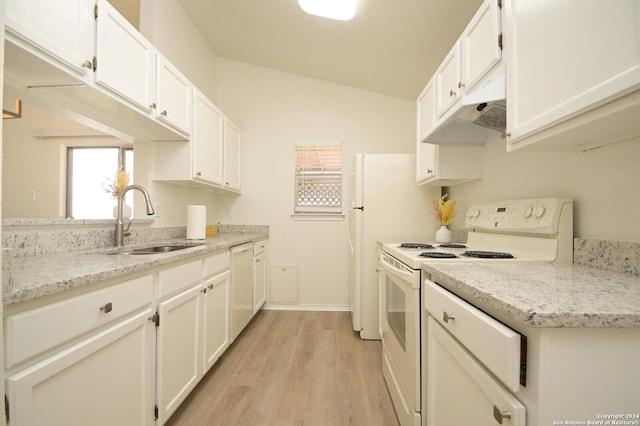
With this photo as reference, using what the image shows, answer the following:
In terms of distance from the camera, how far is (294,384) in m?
1.74

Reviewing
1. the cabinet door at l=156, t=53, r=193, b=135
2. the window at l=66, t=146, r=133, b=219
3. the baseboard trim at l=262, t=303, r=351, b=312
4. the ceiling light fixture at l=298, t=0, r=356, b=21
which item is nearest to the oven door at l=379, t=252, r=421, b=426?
the baseboard trim at l=262, t=303, r=351, b=312

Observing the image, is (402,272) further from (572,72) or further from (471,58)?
(471,58)

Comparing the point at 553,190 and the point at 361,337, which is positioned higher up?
the point at 553,190

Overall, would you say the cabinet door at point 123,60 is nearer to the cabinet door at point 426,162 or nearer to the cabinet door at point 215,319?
the cabinet door at point 215,319

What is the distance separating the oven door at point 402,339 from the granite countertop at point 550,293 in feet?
0.85

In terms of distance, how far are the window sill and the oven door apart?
1.41 m

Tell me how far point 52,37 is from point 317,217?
250 centimetres

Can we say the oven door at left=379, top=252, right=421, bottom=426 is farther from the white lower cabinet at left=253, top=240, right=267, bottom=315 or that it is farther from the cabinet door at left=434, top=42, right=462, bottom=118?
the white lower cabinet at left=253, top=240, right=267, bottom=315

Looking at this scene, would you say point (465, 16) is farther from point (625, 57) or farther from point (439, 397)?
point (439, 397)

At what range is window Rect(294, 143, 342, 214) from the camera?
3209 mm

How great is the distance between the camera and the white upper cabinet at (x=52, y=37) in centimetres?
91

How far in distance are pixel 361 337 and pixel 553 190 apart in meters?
1.82

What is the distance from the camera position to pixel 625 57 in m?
0.61

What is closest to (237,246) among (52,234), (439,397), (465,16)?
(52,234)
